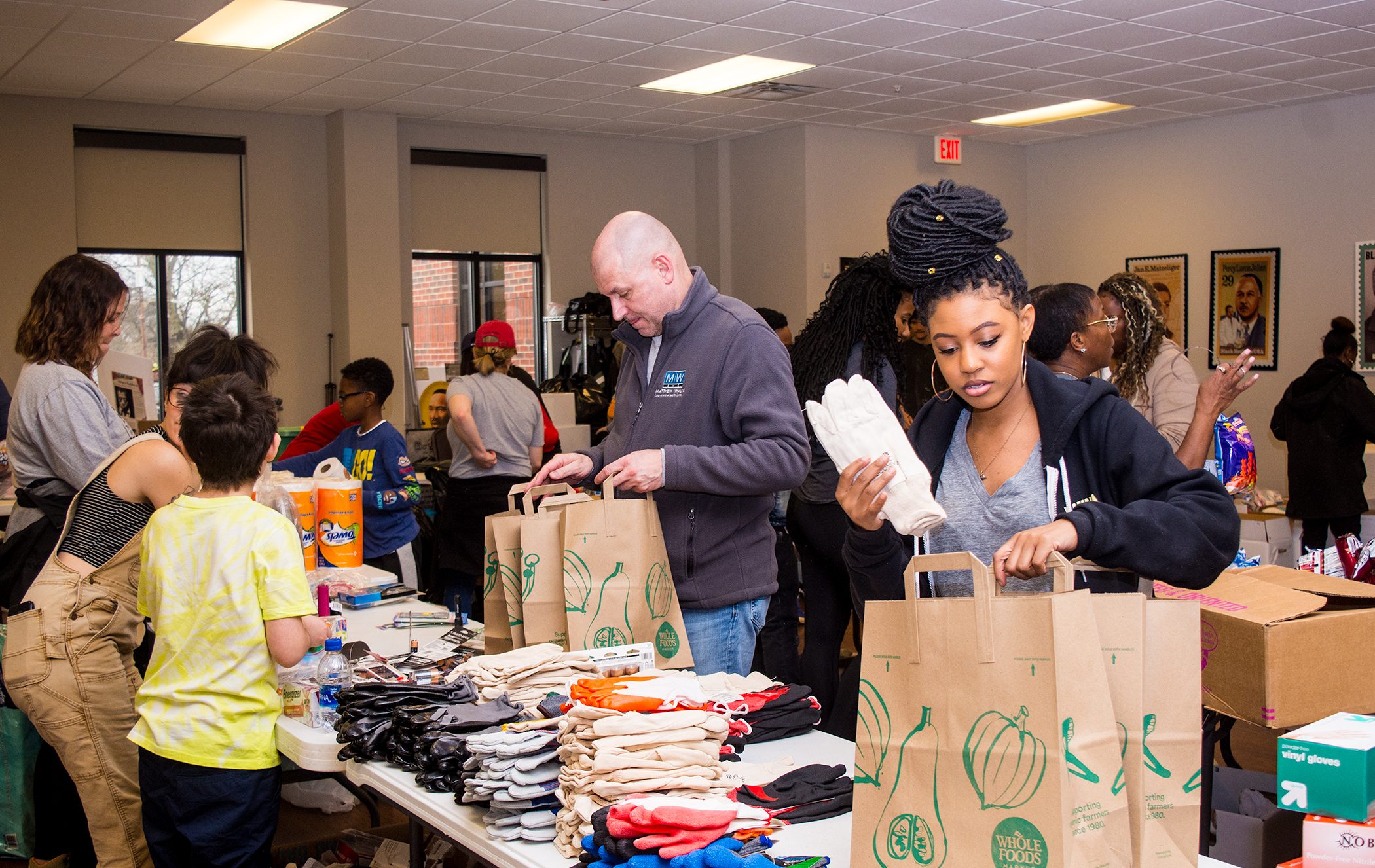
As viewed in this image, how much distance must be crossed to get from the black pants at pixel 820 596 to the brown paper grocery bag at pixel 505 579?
1.33m

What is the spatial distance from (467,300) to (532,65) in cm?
300

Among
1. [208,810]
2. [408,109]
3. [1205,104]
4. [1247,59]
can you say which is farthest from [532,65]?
[208,810]

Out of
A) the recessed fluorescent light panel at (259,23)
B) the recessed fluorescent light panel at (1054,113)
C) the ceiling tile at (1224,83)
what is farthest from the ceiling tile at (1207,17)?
the recessed fluorescent light panel at (259,23)

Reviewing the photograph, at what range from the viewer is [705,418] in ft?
8.00

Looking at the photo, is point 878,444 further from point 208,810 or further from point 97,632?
point 97,632

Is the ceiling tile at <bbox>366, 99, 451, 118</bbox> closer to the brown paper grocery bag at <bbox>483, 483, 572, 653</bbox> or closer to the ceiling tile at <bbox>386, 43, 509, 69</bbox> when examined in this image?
the ceiling tile at <bbox>386, 43, 509, 69</bbox>

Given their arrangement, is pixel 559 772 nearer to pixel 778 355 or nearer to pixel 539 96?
pixel 778 355

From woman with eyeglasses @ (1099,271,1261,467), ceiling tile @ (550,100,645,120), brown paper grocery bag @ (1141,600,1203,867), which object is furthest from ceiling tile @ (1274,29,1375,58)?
brown paper grocery bag @ (1141,600,1203,867)

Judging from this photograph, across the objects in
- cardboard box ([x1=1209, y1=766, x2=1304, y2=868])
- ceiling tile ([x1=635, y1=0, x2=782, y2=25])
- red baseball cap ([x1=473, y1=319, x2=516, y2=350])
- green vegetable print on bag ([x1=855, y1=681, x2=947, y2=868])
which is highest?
ceiling tile ([x1=635, y1=0, x2=782, y2=25])

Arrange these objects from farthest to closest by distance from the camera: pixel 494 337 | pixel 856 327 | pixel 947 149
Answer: pixel 947 149, pixel 494 337, pixel 856 327

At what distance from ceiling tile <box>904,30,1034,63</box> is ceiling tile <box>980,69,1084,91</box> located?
0.66 metres

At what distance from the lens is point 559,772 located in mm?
1702

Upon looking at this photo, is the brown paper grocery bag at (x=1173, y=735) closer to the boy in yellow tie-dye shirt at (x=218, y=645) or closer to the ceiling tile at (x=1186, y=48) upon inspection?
the boy in yellow tie-dye shirt at (x=218, y=645)

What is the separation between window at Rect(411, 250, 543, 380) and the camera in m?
9.60
